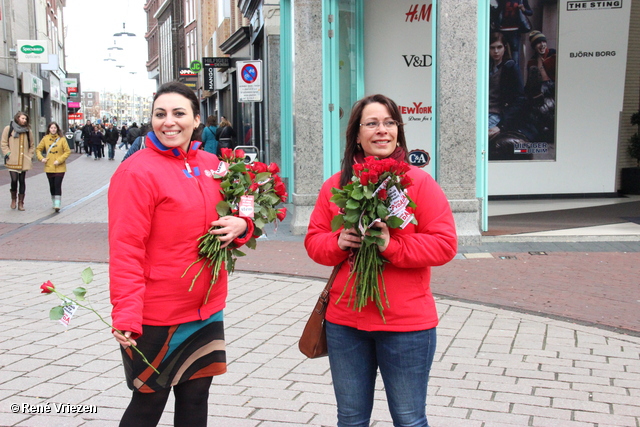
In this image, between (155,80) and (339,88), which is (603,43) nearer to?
(339,88)

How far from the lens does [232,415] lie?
4.14 metres

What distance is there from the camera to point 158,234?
9.37 feet

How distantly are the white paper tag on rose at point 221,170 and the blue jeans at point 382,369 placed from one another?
77 centimetres

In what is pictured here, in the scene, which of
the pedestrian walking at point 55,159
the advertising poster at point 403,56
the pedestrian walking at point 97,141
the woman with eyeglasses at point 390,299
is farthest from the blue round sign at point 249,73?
the pedestrian walking at point 97,141

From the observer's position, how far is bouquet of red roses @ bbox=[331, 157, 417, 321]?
261 cm

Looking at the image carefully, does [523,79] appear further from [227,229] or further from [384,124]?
[227,229]

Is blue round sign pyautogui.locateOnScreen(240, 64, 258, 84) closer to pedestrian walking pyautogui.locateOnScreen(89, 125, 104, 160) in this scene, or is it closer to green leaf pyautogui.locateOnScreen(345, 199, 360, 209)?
green leaf pyautogui.locateOnScreen(345, 199, 360, 209)

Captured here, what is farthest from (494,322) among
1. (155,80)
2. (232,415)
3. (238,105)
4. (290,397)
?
(155,80)

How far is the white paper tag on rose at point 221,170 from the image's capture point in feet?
9.98

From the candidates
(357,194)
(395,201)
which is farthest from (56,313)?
(395,201)

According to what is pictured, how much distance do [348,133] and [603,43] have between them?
41.8 feet

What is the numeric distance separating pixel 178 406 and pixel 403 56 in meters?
9.95

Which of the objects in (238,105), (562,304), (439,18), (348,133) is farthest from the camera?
(238,105)

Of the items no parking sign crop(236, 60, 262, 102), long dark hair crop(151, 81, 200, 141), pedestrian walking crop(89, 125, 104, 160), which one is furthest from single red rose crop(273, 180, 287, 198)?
pedestrian walking crop(89, 125, 104, 160)
